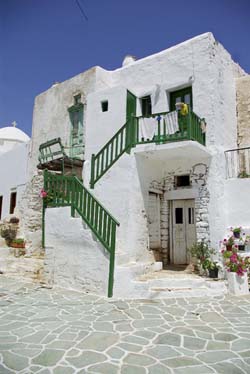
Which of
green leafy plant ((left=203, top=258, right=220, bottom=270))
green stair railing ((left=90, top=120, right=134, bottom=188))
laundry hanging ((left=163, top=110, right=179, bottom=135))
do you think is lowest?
green leafy plant ((left=203, top=258, right=220, bottom=270))

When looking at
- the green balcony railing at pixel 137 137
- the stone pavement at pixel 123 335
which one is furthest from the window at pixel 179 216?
the stone pavement at pixel 123 335

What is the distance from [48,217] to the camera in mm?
9398

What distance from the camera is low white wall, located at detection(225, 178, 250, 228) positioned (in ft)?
28.6

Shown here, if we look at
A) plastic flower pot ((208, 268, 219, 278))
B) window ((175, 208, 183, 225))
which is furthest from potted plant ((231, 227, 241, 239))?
window ((175, 208, 183, 225))

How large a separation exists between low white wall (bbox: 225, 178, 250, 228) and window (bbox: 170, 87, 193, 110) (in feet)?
10.5

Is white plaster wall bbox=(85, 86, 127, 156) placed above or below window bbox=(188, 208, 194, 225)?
above

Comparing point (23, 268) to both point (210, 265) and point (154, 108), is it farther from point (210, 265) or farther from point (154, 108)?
point (154, 108)

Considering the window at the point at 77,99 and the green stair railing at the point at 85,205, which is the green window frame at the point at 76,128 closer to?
the window at the point at 77,99

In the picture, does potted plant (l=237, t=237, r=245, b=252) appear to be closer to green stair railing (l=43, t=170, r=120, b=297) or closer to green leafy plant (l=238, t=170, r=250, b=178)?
green leafy plant (l=238, t=170, r=250, b=178)

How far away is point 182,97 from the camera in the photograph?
10.4 m

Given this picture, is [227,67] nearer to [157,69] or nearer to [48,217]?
[157,69]

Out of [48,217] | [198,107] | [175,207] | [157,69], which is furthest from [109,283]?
[157,69]

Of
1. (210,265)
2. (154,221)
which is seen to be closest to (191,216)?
(154,221)

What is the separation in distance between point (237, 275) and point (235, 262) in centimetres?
35
